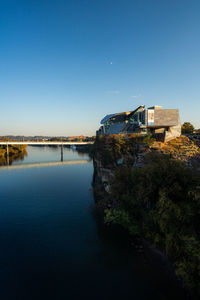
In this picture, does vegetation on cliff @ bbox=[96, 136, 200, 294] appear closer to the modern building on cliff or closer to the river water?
the river water

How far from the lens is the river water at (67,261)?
11648 mm

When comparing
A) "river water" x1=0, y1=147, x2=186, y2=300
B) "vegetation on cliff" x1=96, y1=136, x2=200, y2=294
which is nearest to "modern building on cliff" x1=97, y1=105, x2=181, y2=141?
"vegetation on cliff" x1=96, y1=136, x2=200, y2=294

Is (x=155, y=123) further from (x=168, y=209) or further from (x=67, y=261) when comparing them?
(x=67, y=261)

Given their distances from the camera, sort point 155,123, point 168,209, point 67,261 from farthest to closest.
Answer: point 155,123
point 67,261
point 168,209

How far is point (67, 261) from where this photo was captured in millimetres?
14547

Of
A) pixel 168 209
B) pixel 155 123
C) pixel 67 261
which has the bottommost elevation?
pixel 67 261

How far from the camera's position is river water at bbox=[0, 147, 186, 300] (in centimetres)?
1165

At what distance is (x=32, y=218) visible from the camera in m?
22.7

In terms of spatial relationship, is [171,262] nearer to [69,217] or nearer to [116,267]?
[116,267]

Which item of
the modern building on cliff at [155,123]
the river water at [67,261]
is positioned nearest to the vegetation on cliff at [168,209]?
the river water at [67,261]

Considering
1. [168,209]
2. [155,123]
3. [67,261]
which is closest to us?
[168,209]

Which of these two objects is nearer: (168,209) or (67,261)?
(168,209)

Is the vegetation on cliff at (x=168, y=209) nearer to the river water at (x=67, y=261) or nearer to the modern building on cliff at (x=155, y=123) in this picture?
the river water at (x=67, y=261)

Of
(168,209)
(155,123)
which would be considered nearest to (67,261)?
(168,209)
